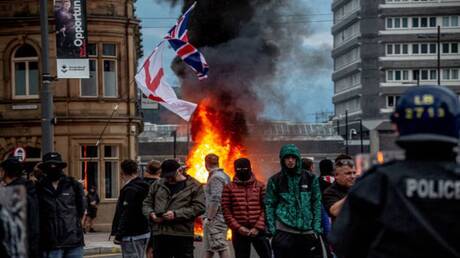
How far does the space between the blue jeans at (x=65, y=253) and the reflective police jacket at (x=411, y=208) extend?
280 inches

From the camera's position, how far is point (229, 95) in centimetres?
3488

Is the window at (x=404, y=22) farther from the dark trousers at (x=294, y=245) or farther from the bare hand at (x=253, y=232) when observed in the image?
the dark trousers at (x=294, y=245)

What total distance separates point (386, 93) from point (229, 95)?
2959 inches

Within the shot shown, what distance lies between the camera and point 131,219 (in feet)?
41.2

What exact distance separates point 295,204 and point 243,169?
5.94 feet

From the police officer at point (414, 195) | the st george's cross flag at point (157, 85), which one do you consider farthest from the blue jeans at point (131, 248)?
the st george's cross flag at point (157, 85)

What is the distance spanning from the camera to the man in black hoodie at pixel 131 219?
1251 cm

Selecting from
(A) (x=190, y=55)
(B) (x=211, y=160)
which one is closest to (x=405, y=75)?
(A) (x=190, y=55)

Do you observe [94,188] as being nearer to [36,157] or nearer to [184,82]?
[36,157]

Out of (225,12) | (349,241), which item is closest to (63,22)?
(225,12)

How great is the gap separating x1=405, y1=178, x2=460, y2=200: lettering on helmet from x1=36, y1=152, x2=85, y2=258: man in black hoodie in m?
7.27

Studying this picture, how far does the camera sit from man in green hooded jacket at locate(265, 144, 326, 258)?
10961 mm

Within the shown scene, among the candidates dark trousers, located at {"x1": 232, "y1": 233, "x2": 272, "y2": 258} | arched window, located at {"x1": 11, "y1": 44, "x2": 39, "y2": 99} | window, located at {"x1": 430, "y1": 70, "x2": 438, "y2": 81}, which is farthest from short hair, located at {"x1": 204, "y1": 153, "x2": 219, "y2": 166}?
window, located at {"x1": 430, "y1": 70, "x2": 438, "y2": 81}

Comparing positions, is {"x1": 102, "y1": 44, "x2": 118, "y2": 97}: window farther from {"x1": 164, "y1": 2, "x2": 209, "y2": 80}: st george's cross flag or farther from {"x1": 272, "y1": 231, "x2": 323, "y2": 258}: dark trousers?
{"x1": 272, "y1": 231, "x2": 323, "y2": 258}: dark trousers
